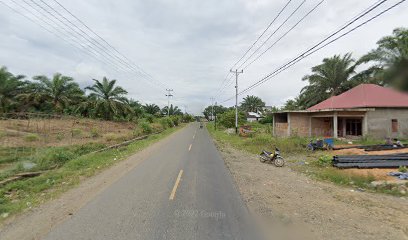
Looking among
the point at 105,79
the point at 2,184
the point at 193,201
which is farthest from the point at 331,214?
the point at 105,79

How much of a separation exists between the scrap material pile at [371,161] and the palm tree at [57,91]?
3436cm

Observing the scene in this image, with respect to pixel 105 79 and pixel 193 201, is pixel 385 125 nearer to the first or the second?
pixel 193 201

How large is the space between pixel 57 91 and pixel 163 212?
35213 mm

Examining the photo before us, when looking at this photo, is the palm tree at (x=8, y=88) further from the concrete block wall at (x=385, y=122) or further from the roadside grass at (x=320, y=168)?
the concrete block wall at (x=385, y=122)

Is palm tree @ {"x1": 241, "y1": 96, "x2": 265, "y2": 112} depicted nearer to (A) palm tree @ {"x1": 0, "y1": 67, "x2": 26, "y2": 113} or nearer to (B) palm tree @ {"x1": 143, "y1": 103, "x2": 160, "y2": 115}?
(B) palm tree @ {"x1": 143, "y1": 103, "x2": 160, "y2": 115}

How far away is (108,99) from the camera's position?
37156 millimetres

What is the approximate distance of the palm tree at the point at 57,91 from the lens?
33688 millimetres

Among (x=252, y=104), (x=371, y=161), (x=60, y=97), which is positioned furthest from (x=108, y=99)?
(x=252, y=104)

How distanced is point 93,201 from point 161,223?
7.98 feet

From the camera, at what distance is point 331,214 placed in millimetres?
5844

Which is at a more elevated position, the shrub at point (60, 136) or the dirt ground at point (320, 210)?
the shrub at point (60, 136)

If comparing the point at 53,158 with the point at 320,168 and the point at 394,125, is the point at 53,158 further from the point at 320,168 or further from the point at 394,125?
the point at 394,125

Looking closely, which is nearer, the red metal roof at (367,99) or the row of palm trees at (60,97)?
the red metal roof at (367,99)

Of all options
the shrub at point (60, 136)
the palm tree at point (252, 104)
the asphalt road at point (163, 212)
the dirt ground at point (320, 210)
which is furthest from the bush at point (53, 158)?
the palm tree at point (252, 104)
